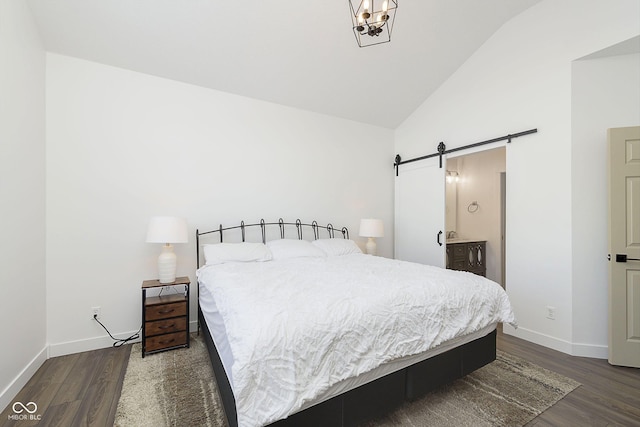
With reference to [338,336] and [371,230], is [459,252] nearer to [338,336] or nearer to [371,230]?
[371,230]

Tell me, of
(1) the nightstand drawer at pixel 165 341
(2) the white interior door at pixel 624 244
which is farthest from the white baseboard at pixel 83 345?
(2) the white interior door at pixel 624 244

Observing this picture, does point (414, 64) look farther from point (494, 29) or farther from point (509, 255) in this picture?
point (509, 255)

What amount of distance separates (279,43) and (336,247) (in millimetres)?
2455

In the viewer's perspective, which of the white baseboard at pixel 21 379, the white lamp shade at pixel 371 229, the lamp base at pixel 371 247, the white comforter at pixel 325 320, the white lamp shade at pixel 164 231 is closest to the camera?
the white comforter at pixel 325 320

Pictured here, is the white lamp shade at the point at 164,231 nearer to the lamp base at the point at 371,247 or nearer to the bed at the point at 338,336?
the bed at the point at 338,336

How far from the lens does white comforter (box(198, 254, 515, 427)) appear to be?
4.14ft

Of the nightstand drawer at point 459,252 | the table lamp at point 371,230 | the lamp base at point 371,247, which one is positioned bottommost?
the nightstand drawer at point 459,252

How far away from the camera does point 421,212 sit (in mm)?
4426

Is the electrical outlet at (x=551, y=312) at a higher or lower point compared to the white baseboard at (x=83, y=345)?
higher

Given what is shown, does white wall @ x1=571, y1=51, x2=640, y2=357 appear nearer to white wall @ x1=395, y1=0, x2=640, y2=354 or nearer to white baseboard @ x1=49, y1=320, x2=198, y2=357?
white wall @ x1=395, y1=0, x2=640, y2=354

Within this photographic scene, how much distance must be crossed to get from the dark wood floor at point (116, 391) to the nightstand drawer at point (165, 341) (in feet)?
0.73

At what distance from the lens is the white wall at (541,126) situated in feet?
8.87

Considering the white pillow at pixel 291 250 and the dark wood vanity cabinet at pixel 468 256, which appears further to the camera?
the dark wood vanity cabinet at pixel 468 256

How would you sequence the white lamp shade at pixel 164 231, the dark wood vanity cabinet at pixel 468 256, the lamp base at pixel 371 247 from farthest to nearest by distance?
the dark wood vanity cabinet at pixel 468 256 < the lamp base at pixel 371 247 < the white lamp shade at pixel 164 231
